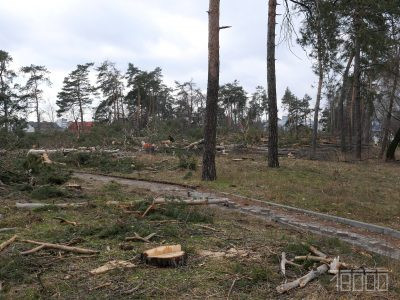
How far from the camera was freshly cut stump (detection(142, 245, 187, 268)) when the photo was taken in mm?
5180

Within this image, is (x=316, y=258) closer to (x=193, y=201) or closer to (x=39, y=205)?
(x=193, y=201)

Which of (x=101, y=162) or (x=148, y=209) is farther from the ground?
(x=101, y=162)

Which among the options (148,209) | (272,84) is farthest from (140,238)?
(272,84)

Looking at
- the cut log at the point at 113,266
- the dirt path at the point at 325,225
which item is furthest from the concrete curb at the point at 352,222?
the cut log at the point at 113,266

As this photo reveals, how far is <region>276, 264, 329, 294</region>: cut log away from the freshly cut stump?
1246 mm

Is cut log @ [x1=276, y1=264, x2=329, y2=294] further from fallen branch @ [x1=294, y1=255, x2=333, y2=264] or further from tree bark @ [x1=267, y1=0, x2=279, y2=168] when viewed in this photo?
tree bark @ [x1=267, y1=0, x2=279, y2=168]

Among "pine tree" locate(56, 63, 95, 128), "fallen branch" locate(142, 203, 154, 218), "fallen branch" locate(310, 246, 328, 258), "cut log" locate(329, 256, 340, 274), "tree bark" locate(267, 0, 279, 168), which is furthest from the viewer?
"pine tree" locate(56, 63, 95, 128)

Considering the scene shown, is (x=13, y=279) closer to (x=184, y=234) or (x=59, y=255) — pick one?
(x=59, y=255)

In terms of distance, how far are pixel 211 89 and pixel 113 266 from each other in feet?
30.3

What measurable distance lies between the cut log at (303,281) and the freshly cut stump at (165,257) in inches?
49.1

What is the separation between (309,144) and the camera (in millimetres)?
31531

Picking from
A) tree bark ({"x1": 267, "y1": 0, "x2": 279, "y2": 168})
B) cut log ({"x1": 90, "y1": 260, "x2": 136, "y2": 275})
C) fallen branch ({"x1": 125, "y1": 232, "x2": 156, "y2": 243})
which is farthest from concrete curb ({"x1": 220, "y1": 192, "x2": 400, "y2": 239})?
tree bark ({"x1": 267, "y1": 0, "x2": 279, "y2": 168})

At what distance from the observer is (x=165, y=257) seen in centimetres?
519

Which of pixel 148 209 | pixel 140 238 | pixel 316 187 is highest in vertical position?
pixel 148 209
